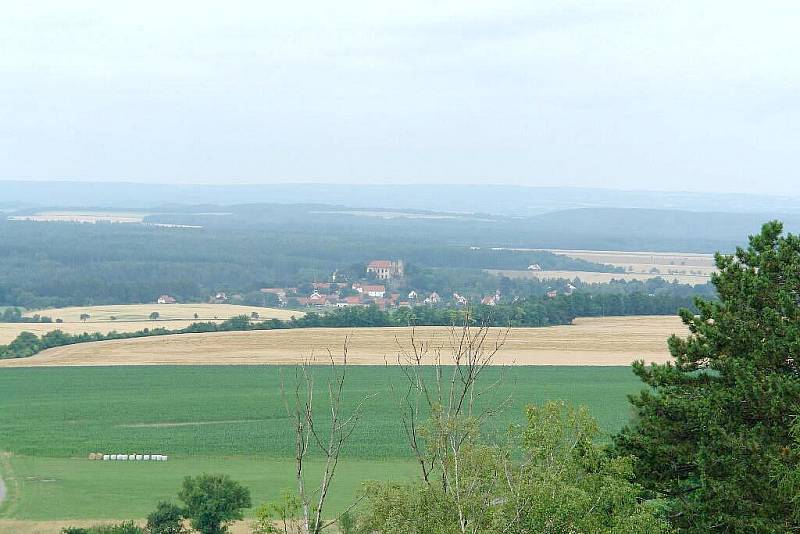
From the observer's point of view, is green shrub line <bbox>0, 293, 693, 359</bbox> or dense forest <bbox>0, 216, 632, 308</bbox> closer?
green shrub line <bbox>0, 293, 693, 359</bbox>

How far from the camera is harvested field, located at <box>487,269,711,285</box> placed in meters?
132

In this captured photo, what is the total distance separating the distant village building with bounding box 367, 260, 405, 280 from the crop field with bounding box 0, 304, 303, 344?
32088mm

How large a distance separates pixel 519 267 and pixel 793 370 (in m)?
136

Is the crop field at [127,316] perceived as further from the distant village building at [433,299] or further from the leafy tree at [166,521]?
the leafy tree at [166,521]

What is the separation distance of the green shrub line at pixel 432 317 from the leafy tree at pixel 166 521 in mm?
38997

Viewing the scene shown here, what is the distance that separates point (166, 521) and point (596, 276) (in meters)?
116

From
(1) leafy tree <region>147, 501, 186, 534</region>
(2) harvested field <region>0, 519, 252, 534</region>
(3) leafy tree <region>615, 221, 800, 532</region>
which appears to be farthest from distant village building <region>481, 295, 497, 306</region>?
(3) leafy tree <region>615, 221, 800, 532</region>

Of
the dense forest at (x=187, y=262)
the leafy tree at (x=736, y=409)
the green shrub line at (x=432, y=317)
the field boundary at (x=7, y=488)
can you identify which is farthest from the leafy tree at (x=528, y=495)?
the dense forest at (x=187, y=262)

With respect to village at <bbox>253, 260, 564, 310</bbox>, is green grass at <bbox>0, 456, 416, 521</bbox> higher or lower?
higher

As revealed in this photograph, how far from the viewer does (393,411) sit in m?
45.5

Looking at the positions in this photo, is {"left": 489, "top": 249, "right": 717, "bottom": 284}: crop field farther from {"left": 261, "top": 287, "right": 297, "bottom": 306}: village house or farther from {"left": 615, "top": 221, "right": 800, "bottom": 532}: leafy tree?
{"left": 615, "top": 221, "right": 800, "bottom": 532}: leafy tree

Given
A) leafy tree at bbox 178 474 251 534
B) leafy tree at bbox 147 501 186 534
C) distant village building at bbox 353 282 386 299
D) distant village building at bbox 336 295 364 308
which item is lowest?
distant village building at bbox 353 282 386 299

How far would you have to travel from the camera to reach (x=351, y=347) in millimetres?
60594

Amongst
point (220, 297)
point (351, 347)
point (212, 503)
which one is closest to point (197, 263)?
point (220, 297)
